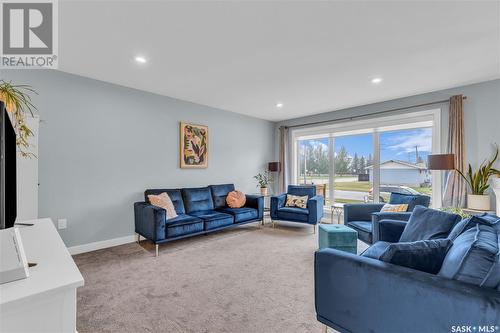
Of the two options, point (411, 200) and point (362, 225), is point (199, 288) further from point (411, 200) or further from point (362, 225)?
point (411, 200)

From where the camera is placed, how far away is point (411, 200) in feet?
11.1

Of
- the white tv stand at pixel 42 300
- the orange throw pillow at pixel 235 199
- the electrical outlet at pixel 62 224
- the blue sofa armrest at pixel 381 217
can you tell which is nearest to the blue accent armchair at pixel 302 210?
the orange throw pillow at pixel 235 199

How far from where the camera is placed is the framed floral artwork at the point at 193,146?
4509 millimetres

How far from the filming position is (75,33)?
2287 millimetres

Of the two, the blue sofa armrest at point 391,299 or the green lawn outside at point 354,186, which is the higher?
the green lawn outside at point 354,186

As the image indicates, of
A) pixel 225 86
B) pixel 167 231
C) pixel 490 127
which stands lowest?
pixel 167 231

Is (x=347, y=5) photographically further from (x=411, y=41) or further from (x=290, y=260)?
(x=290, y=260)

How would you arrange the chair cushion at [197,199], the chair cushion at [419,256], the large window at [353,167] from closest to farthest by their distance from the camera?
the chair cushion at [419,256] < the chair cushion at [197,199] < the large window at [353,167]

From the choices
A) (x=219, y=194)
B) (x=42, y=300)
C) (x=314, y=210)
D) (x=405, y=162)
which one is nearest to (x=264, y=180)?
(x=219, y=194)

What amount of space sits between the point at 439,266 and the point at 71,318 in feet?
5.99

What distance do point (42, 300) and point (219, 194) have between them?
4038mm

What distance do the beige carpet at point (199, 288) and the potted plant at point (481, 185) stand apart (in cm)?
234

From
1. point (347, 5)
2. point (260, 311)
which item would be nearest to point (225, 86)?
point (347, 5)

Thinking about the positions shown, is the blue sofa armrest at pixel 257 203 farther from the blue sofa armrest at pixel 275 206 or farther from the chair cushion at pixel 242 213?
the blue sofa armrest at pixel 275 206
